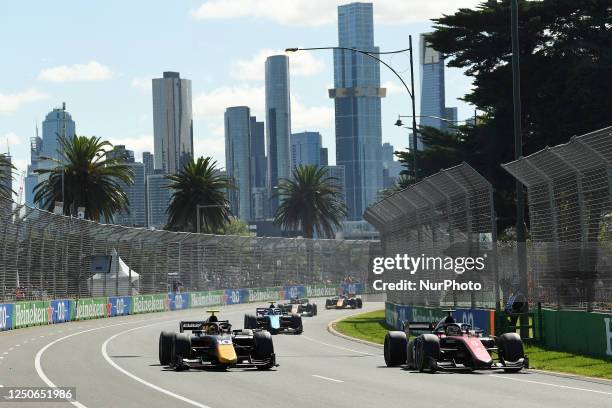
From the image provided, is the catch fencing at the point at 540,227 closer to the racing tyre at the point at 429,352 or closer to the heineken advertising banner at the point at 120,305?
the racing tyre at the point at 429,352

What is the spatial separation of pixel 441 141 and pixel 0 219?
82.1 ft

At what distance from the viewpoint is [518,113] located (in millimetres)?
29438

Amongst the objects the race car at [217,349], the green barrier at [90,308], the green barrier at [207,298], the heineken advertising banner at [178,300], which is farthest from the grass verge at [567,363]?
the green barrier at [207,298]

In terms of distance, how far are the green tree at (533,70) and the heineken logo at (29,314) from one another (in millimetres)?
Answer: 18967

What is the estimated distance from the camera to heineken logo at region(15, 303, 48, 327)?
47750mm

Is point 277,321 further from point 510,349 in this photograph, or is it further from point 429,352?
point 510,349

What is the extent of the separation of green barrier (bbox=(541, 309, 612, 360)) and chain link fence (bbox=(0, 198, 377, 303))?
74.1 ft

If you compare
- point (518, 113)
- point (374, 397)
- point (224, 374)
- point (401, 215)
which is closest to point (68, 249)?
point (401, 215)

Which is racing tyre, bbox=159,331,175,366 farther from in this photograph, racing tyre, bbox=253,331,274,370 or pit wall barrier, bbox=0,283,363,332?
pit wall barrier, bbox=0,283,363,332

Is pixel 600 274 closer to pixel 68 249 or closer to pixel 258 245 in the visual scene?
pixel 68 249

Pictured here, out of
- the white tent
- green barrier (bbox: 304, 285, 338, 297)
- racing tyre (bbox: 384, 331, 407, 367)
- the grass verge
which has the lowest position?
the grass verge

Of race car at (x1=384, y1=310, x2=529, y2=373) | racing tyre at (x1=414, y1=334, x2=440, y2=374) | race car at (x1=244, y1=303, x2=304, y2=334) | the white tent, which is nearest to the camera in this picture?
race car at (x1=384, y1=310, x2=529, y2=373)

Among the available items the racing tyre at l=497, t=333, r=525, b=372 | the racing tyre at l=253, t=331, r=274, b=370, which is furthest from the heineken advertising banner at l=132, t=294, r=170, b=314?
the racing tyre at l=497, t=333, r=525, b=372

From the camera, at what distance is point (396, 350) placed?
78.8 ft
